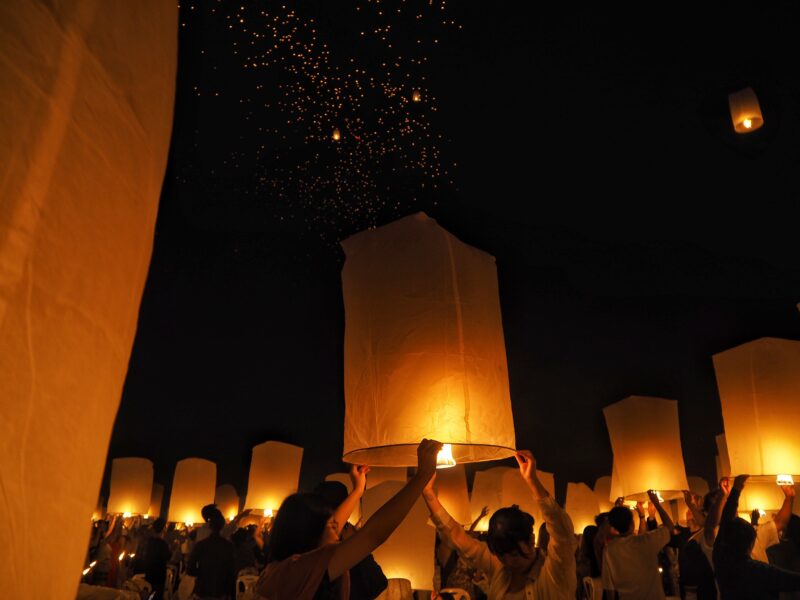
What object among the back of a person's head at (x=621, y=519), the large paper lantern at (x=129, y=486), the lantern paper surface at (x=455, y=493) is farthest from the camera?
the large paper lantern at (x=129, y=486)

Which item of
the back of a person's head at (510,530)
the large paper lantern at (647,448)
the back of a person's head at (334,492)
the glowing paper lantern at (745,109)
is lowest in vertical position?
the back of a person's head at (510,530)

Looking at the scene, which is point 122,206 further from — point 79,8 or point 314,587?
point 314,587

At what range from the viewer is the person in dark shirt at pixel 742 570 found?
11.0ft

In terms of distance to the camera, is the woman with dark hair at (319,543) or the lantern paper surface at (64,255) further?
the woman with dark hair at (319,543)

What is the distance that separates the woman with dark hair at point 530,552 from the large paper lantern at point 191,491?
496 inches

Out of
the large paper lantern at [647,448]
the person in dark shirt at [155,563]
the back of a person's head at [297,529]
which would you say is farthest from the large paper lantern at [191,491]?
the back of a person's head at [297,529]

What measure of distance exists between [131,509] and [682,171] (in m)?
14.0

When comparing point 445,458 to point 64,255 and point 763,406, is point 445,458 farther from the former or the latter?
point 763,406

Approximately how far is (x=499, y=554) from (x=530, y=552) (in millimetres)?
149

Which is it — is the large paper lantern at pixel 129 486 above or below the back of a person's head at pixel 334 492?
above

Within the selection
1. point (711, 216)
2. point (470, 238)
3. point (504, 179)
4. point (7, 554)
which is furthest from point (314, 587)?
point (711, 216)

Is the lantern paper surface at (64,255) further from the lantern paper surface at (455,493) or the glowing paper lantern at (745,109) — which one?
the lantern paper surface at (455,493)

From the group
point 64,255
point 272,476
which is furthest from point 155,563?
point 64,255

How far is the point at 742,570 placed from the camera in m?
3.47
